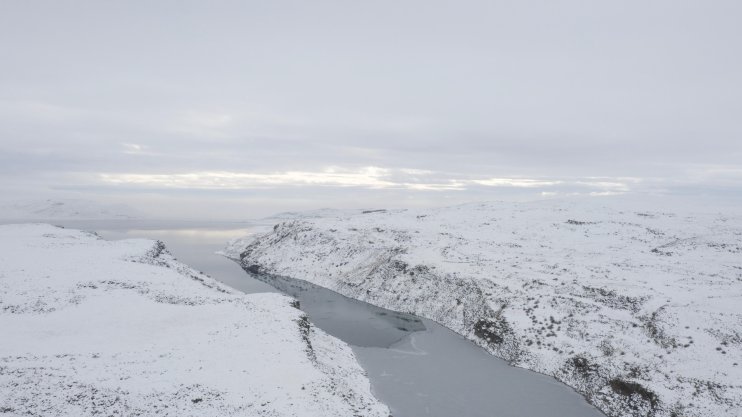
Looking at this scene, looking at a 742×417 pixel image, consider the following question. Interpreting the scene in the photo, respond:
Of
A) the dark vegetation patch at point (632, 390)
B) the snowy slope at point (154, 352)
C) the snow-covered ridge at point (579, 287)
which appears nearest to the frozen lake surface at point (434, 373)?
the snow-covered ridge at point (579, 287)

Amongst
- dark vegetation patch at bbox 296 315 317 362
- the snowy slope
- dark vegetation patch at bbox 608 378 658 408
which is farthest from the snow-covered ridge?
dark vegetation patch at bbox 296 315 317 362

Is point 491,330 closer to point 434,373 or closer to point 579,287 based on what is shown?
point 434,373

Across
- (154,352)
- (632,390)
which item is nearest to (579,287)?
(632,390)

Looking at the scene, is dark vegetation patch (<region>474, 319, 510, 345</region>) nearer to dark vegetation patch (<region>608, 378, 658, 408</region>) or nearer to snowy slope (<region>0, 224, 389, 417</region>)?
dark vegetation patch (<region>608, 378, 658, 408</region>)

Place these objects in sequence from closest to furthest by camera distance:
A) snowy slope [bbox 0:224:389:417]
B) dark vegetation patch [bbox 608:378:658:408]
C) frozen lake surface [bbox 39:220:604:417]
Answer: snowy slope [bbox 0:224:389:417]
dark vegetation patch [bbox 608:378:658:408]
frozen lake surface [bbox 39:220:604:417]

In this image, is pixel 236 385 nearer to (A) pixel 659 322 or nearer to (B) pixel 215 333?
(B) pixel 215 333

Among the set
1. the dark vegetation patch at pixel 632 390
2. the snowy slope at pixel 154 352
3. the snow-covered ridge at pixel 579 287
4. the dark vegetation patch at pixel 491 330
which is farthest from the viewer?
the dark vegetation patch at pixel 491 330

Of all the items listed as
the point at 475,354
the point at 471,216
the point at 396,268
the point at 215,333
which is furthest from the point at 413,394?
the point at 471,216

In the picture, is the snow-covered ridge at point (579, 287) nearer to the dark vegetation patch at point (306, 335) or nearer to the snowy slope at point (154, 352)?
the snowy slope at point (154, 352)
